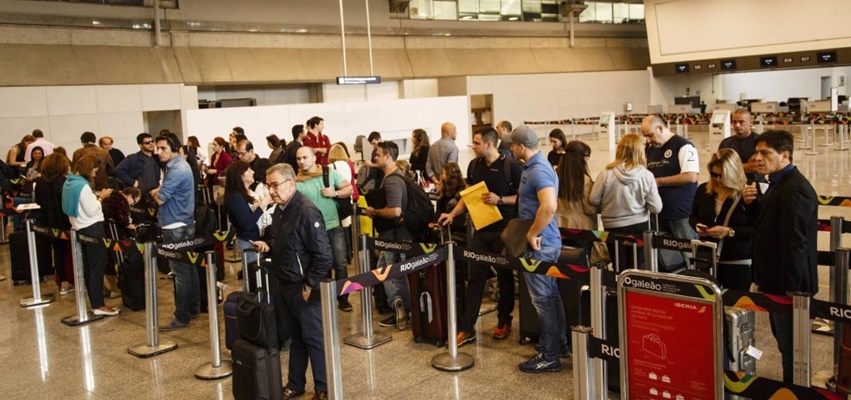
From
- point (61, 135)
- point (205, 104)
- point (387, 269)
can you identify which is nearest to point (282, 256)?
point (387, 269)

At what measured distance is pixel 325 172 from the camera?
23.2 feet

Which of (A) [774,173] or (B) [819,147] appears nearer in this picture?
(A) [774,173]

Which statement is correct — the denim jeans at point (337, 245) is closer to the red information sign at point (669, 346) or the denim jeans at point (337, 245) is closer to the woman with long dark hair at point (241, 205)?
the woman with long dark hair at point (241, 205)

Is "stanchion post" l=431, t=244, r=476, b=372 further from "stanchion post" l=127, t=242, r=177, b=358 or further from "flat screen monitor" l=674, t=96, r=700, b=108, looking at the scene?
"flat screen monitor" l=674, t=96, r=700, b=108


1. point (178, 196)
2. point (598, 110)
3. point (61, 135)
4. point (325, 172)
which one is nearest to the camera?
point (325, 172)

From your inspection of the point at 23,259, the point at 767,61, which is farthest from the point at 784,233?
the point at 767,61

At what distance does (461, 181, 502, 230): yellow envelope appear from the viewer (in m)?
6.33

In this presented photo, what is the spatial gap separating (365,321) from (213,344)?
4.12 ft

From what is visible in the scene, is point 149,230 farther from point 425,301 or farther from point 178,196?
point 425,301

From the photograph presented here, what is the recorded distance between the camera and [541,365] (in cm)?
567

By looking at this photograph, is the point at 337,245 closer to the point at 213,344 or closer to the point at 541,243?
the point at 213,344

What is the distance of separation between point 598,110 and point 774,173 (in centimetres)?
2845

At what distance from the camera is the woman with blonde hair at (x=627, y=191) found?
6258 millimetres

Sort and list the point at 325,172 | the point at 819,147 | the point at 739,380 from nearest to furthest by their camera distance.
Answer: the point at 739,380
the point at 325,172
the point at 819,147
